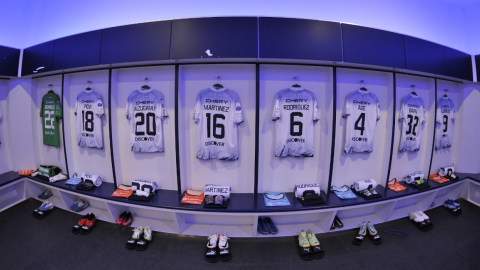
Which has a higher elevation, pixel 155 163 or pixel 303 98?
pixel 303 98

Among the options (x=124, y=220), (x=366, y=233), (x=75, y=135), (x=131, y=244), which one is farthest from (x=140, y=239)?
(x=366, y=233)

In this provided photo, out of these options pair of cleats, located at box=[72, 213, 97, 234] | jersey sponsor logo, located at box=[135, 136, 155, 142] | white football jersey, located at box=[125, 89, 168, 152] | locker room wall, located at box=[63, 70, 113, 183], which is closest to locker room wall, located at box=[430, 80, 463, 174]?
white football jersey, located at box=[125, 89, 168, 152]

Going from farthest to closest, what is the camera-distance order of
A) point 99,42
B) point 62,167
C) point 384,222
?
point 62,167 < point 384,222 < point 99,42

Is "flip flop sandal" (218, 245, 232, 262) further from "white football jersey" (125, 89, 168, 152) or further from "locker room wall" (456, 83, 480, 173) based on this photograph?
"locker room wall" (456, 83, 480, 173)

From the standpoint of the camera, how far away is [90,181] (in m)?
2.71

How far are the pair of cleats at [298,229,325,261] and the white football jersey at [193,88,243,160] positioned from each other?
1.52m

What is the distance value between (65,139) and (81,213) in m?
1.44

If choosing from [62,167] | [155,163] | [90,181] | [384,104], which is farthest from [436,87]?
[62,167]

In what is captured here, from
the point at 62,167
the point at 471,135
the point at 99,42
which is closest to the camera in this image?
the point at 99,42

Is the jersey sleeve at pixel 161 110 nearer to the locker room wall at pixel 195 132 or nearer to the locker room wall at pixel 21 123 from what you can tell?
the locker room wall at pixel 195 132

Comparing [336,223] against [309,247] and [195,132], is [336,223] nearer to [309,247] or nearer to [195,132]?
[309,247]

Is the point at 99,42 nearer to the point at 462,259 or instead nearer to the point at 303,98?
the point at 303,98

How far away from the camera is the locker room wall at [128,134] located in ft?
8.22

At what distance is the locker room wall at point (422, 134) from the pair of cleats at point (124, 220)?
188 inches
